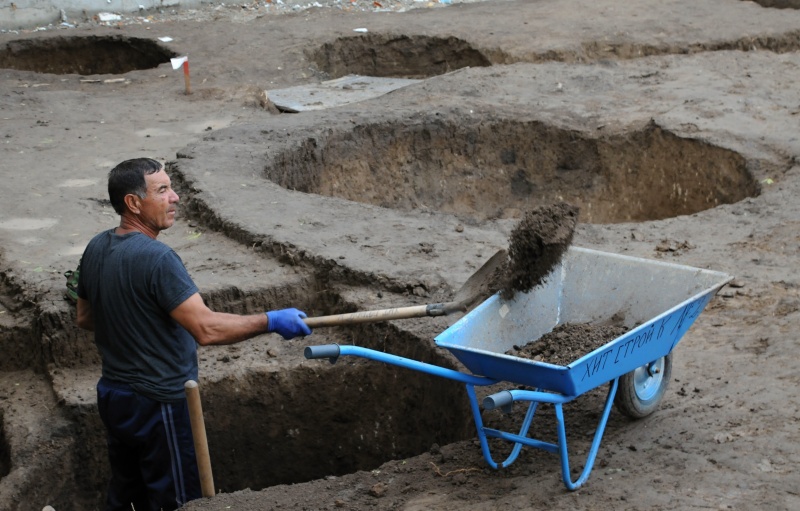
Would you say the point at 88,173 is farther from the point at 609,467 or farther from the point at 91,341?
the point at 609,467

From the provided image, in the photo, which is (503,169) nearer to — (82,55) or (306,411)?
(306,411)

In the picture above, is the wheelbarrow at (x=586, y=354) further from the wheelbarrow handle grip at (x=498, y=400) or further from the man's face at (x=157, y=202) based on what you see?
the man's face at (x=157, y=202)

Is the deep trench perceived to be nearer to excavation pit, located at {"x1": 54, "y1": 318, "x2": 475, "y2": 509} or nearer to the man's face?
excavation pit, located at {"x1": 54, "y1": 318, "x2": 475, "y2": 509}

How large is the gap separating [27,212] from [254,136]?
7.69ft

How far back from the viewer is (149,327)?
15.4ft

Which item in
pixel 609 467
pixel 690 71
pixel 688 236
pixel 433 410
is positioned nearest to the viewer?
pixel 609 467

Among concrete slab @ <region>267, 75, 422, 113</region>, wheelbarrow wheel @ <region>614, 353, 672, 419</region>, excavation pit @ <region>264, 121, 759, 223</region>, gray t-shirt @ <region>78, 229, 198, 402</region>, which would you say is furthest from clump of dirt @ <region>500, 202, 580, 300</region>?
concrete slab @ <region>267, 75, 422, 113</region>

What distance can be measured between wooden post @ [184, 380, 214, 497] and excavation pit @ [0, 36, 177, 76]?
10.2m

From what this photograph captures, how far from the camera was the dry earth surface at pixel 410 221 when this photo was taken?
477cm

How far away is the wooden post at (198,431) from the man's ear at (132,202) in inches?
36.8

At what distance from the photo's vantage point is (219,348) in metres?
6.33

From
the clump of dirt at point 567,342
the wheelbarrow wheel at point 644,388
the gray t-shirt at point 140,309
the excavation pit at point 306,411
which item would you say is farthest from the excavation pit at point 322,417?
the wheelbarrow wheel at point 644,388

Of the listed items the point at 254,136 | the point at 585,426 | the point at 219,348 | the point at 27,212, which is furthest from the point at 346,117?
the point at 585,426

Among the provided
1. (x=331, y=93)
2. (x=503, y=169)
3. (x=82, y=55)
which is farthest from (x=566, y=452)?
(x=82, y=55)
